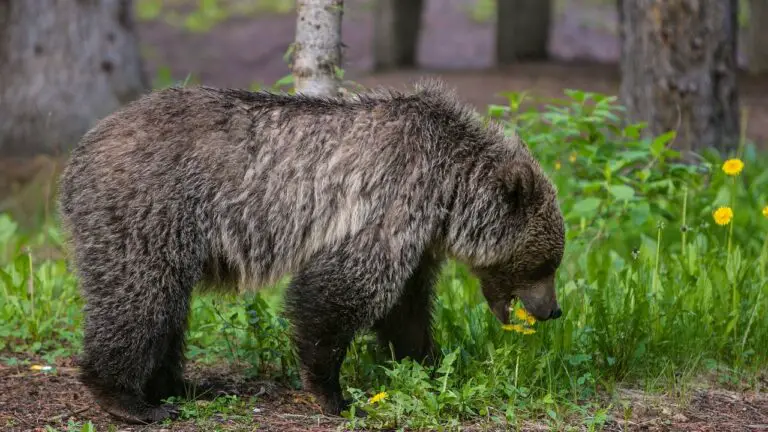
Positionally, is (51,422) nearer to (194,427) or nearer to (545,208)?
(194,427)

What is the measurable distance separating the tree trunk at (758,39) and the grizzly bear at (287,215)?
1172cm

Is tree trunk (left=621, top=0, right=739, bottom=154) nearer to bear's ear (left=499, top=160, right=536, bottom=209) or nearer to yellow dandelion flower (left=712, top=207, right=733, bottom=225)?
yellow dandelion flower (left=712, top=207, right=733, bottom=225)

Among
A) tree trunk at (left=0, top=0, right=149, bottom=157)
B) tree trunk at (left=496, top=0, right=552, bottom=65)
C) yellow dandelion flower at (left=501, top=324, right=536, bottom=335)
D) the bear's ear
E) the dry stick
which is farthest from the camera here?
tree trunk at (left=496, top=0, right=552, bottom=65)

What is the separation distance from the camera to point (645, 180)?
670cm

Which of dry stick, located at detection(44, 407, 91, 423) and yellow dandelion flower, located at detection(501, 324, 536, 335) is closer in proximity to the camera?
dry stick, located at detection(44, 407, 91, 423)

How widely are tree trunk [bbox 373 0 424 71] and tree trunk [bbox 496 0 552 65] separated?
1314mm

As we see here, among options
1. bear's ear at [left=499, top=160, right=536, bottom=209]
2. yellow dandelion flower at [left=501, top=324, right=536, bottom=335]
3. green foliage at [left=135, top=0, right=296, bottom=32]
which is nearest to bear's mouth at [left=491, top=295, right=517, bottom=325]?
yellow dandelion flower at [left=501, top=324, right=536, bottom=335]

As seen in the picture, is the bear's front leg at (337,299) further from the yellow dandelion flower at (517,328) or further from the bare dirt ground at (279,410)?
the yellow dandelion flower at (517,328)

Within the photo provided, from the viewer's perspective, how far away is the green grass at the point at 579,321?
4.82 meters

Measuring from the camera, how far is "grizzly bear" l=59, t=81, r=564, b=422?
464 cm

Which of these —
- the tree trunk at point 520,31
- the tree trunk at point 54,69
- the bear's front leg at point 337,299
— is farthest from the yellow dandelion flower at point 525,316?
the tree trunk at point 520,31

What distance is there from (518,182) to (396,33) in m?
Answer: 11.7

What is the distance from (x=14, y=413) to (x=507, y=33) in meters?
12.5

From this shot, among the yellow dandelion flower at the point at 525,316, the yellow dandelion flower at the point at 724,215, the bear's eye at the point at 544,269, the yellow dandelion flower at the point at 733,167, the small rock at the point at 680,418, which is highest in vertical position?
the yellow dandelion flower at the point at 733,167
